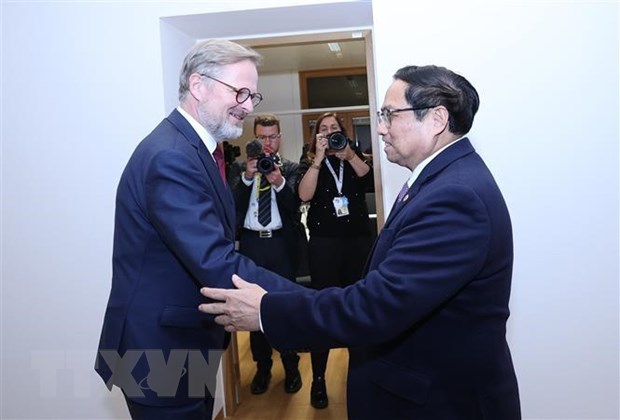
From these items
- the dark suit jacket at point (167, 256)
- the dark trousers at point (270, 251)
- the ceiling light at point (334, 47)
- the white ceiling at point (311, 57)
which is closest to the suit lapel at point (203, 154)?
the dark suit jacket at point (167, 256)

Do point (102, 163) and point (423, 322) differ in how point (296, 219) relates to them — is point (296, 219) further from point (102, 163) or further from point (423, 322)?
point (423, 322)

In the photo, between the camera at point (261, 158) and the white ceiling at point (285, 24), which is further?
the camera at point (261, 158)

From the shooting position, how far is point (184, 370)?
4.80 feet

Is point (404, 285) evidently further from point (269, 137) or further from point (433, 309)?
point (269, 137)

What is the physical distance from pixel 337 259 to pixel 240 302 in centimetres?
170

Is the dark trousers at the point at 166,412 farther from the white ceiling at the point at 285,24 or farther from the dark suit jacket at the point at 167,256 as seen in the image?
the white ceiling at the point at 285,24

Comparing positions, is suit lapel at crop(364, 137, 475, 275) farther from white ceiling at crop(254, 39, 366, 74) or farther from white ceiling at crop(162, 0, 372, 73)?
white ceiling at crop(254, 39, 366, 74)

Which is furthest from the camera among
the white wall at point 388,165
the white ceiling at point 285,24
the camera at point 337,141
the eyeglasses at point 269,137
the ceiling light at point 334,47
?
the ceiling light at point 334,47

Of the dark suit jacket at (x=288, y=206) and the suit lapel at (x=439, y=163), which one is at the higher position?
the suit lapel at (x=439, y=163)

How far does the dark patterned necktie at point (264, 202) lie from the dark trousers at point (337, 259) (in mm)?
283

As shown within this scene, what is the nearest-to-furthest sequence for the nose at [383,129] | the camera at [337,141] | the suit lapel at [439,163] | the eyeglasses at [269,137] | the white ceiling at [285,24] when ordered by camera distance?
the suit lapel at [439,163] < the nose at [383,129] < the white ceiling at [285,24] < the camera at [337,141] < the eyeglasses at [269,137]

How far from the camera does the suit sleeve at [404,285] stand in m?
1.14

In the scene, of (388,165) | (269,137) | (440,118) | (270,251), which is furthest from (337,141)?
(440,118)

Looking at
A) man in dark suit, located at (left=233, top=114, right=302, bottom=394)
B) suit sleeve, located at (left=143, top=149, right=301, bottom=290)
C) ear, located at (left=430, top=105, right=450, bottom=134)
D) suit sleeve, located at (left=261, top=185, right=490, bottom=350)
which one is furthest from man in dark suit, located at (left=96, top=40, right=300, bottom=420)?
man in dark suit, located at (left=233, top=114, right=302, bottom=394)
